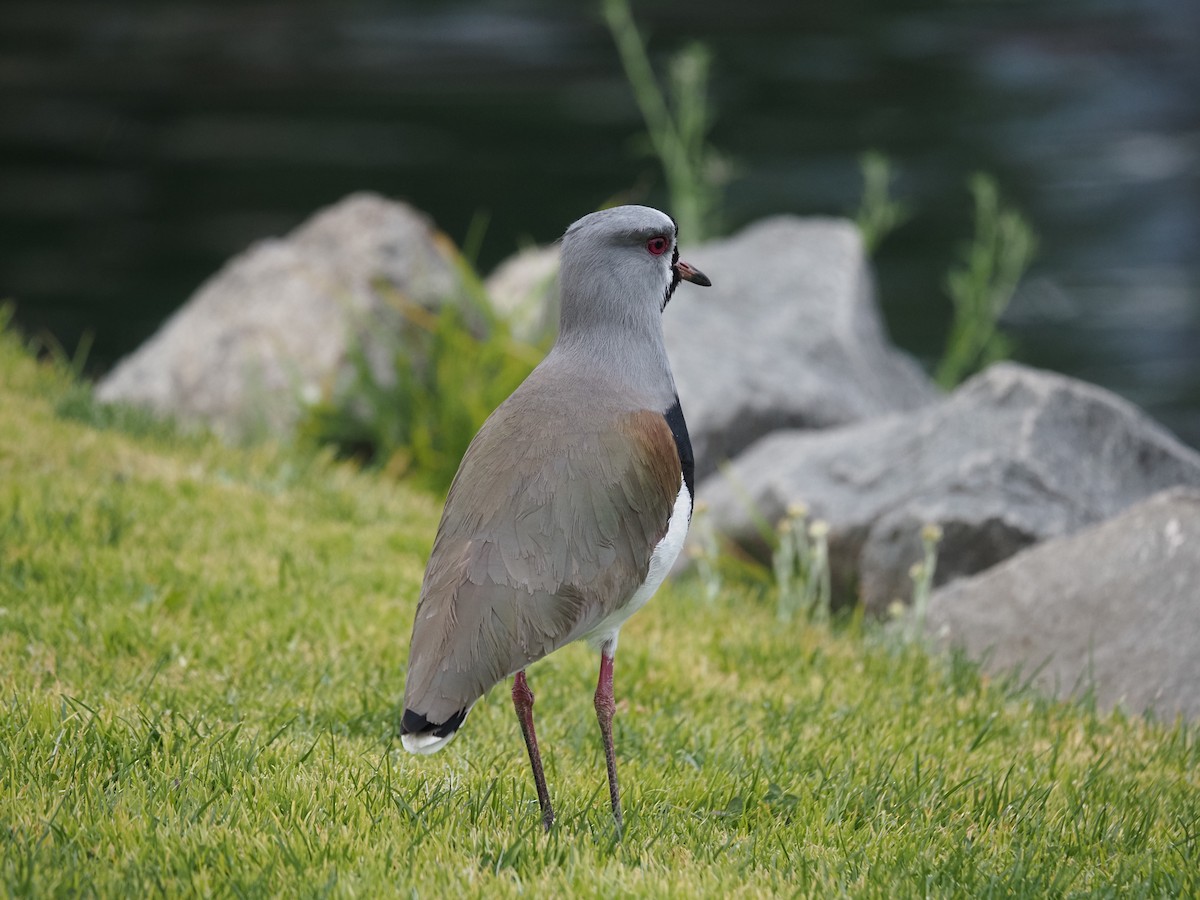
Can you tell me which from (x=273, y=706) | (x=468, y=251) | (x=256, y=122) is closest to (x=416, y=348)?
(x=468, y=251)

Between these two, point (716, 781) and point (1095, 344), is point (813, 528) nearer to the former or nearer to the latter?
point (716, 781)

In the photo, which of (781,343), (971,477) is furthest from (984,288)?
(971,477)

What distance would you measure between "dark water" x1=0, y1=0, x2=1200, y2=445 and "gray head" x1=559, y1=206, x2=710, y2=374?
9.39 metres

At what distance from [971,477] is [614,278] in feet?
9.46

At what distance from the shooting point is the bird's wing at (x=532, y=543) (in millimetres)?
3656

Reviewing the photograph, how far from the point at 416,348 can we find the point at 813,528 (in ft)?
12.3

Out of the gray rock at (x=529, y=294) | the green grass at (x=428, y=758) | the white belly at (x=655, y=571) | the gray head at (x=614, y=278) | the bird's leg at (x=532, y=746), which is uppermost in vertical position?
the gray head at (x=614, y=278)

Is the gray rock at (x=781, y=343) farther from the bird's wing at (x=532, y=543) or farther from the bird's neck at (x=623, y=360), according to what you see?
the bird's wing at (x=532, y=543)

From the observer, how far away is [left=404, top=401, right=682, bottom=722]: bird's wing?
366cm

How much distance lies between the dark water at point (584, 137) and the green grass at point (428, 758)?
764 cm

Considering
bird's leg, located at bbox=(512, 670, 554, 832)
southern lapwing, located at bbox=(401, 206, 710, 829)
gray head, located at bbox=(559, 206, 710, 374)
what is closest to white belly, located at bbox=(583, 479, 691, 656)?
southern lapwing, located at bbox=(401, 206, 710, 829)

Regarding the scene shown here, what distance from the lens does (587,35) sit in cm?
2909

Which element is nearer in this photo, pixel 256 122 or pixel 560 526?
pixel 560 526

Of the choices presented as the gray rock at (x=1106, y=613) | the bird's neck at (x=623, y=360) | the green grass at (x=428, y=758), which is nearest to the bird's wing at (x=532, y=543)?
the bird's neck at (x=623, y=360)
